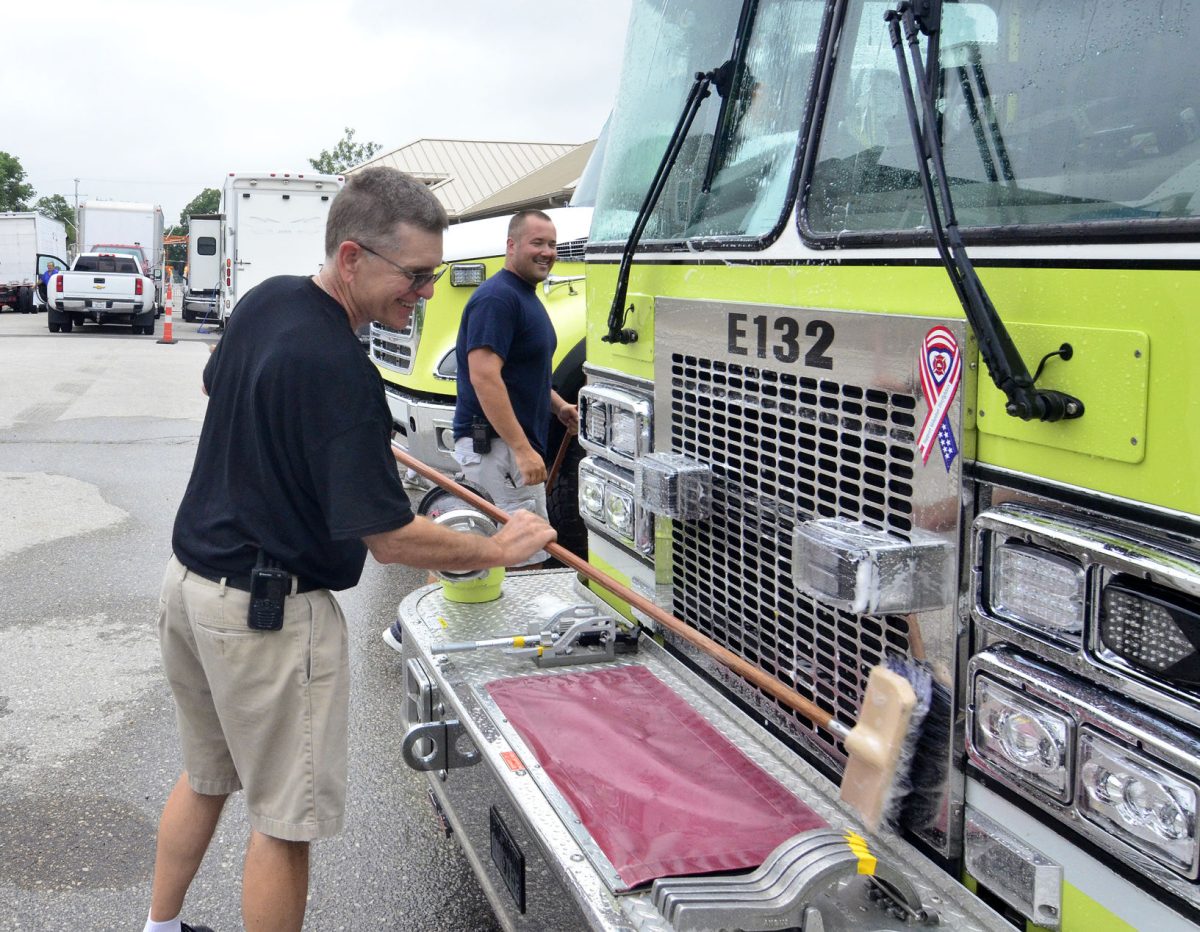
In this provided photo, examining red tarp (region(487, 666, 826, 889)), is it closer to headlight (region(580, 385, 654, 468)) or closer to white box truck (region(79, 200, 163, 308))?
headlight (region(580, 385, 654, 468))

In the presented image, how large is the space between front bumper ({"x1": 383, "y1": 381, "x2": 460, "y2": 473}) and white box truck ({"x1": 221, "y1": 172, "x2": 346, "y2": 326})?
14.3m

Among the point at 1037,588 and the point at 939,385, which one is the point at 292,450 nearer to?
the point at 939,385

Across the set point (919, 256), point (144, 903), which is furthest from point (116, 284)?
A: point (919, 256)

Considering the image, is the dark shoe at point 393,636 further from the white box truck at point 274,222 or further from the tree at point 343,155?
the tree at point 343,155

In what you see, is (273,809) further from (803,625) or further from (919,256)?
(919,256)

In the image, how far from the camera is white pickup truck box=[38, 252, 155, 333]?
25.9m

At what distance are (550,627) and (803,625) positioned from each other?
0.98 metres

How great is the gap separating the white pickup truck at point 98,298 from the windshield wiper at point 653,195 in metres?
25.4

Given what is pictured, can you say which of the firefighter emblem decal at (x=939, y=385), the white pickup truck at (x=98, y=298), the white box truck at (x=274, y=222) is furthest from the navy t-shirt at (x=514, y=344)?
the white pickup truck at (x=98, y=298)

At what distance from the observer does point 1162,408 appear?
158cm

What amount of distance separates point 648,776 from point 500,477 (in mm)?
2855

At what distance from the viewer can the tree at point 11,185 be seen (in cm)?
8006

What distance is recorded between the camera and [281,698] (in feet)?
8.52

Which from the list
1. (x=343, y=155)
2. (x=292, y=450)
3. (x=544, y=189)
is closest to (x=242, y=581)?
(x=292, y=450)
